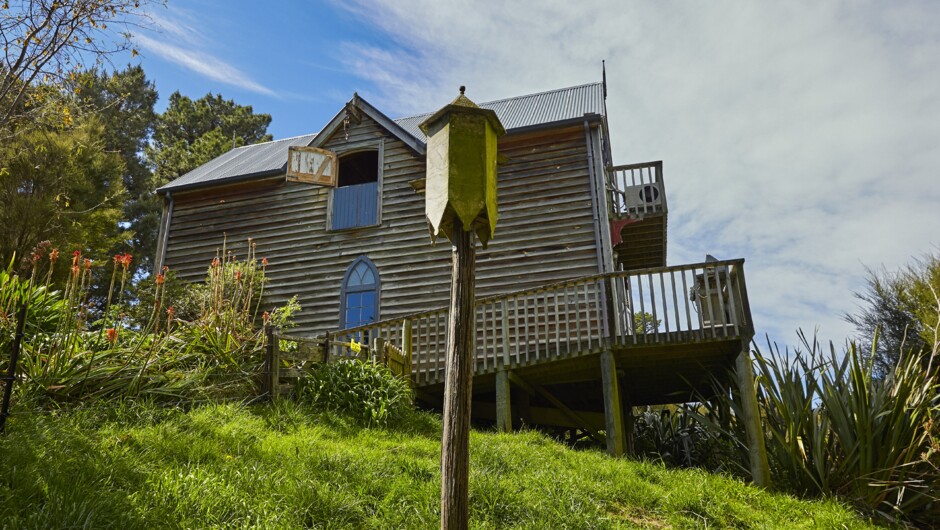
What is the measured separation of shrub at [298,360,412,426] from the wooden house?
1.95 metres

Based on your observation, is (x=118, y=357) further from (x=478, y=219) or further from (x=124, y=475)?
(x=478, y=219)

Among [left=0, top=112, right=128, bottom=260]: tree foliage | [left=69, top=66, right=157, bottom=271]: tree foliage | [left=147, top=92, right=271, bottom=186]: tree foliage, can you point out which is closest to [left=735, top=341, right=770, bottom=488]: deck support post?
[left=0, top=112, right=128, bottom=260]: tree foliage

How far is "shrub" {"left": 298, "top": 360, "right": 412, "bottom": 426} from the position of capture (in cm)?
784

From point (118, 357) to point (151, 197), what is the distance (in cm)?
2666

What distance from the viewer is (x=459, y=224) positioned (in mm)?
3375

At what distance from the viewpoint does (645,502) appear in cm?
616

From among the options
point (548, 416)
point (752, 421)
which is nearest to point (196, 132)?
point (548, 416)

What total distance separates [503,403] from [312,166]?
8.05m

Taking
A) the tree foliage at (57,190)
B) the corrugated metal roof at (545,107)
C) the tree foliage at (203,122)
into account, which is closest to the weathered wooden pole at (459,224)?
the corrugated metal roof at (545,107)

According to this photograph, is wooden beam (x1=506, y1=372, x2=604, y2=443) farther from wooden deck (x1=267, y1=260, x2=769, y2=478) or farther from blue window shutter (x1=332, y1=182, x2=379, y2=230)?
blue window shutter (x1=332, y1=182, x2=379, y2=230)

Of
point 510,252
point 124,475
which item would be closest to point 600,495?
point 124,475

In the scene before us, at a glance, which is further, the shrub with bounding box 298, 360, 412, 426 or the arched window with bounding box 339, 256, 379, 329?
the arched window with bounding box 339, 256, 379, 329

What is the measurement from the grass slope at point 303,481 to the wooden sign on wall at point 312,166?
858 centimetres

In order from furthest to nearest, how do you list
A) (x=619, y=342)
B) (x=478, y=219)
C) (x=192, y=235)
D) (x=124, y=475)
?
(x=192, y=235) → (x=619, y=342) → (x=124, y=475) → (x=478, y=219)
